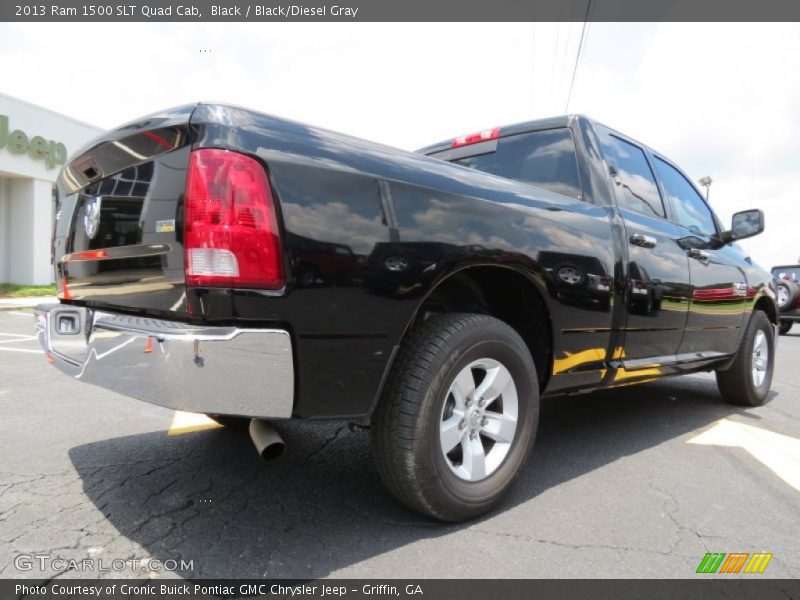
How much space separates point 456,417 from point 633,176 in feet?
7.01

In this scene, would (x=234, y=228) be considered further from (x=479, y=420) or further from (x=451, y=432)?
(x=479, y=420)

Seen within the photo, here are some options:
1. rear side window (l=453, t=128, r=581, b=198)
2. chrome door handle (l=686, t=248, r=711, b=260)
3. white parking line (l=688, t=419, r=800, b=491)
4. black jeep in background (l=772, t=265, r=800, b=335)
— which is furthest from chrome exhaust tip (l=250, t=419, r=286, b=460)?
black jeep in background (l=772, t=265, r=800, b=335)

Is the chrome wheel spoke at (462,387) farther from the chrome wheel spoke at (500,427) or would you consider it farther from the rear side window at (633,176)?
the rear side window at (633,176)

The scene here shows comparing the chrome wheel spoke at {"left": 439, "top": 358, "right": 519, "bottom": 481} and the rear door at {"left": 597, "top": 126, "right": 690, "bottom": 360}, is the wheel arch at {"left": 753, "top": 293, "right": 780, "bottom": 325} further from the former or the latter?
the chrome wheel spoke at {"left": 439, "top": 358, "right": 519, "bottom": 481}

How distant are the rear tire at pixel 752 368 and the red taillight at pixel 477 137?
263cm

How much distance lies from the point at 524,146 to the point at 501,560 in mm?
2360

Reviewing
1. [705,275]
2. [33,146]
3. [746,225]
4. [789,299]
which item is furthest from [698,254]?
[33,146]

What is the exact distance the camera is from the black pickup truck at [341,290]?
1621mm

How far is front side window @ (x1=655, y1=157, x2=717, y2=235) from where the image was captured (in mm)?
3725

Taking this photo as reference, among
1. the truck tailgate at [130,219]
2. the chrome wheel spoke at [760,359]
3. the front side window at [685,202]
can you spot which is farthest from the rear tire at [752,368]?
the truck tailgate at [130,219]

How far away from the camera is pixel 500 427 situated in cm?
223

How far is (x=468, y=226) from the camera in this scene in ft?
6.84

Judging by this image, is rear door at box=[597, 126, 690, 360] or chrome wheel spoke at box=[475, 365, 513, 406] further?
rear door at box=[597, 126, 690, 360]

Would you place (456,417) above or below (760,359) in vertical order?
above
